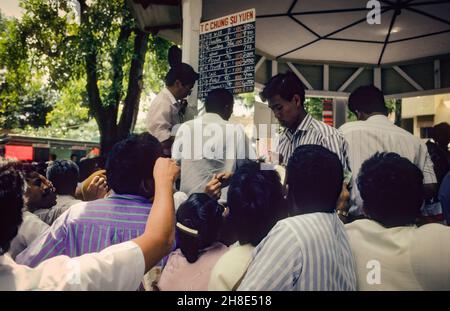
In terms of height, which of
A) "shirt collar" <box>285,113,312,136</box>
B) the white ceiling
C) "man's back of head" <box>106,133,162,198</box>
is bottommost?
"man's back of head" <box>106,133,162,198</box>

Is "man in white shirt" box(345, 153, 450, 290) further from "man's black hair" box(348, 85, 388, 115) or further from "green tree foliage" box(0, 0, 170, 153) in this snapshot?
"green tree foliage" box(0, 0, 170, 153)

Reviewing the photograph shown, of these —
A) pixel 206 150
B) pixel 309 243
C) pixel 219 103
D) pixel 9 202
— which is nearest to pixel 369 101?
pixel 219 103

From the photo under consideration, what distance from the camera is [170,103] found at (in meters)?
3.80

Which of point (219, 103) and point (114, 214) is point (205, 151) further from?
point (114, 214)

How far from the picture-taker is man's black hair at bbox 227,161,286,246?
1.79 m

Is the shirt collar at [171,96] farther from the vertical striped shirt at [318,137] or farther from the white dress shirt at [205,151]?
the vertical striped shirt at [318,137]

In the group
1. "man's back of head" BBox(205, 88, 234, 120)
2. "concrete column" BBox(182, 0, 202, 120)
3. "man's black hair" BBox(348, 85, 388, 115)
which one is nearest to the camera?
"man's black hair" BBox(348, 85, 388, 115)

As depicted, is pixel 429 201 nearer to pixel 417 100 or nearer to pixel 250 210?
pixel 250 210

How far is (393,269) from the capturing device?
1565 mm

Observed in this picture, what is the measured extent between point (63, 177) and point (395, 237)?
291cm

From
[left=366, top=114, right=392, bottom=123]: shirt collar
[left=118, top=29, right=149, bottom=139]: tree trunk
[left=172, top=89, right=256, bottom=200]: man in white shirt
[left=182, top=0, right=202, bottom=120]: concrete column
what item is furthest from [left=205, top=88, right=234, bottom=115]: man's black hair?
[left=118, top=29, right=149, bottom=139]: tree trunk

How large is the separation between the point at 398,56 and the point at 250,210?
6711mm

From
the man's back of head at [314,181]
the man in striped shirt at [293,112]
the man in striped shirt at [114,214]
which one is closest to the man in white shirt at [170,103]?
the man in striped shirt at [293,112]

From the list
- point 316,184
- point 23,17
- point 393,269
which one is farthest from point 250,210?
point 23,17
